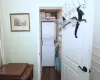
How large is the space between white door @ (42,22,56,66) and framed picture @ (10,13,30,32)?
6.19 ft

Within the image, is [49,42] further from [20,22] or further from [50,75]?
[20,22]

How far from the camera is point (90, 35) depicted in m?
1.50

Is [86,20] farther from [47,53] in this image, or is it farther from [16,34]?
[47,53]

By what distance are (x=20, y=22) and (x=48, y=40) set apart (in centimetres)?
201

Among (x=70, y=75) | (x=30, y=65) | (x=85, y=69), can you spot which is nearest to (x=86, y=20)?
(x=85, y=69)

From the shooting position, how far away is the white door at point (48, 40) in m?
4.39

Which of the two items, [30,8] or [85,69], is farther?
[30,8]

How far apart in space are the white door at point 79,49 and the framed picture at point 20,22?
86cm

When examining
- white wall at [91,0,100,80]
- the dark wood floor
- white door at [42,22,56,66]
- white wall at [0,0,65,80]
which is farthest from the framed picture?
white door at [42,22,56,66]

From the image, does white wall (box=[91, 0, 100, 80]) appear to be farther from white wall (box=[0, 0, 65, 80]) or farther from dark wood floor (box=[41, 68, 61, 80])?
dark wood floor (box=[41, 68, 61, 80])

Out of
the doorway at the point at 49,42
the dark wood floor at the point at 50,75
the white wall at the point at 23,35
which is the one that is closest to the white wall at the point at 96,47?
the white wall at the point at 23,35

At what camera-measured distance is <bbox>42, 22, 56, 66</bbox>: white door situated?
14.4 feet

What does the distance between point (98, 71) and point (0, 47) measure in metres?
1.87

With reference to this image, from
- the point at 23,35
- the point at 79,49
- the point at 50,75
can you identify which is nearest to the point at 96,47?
the point at 79,49
